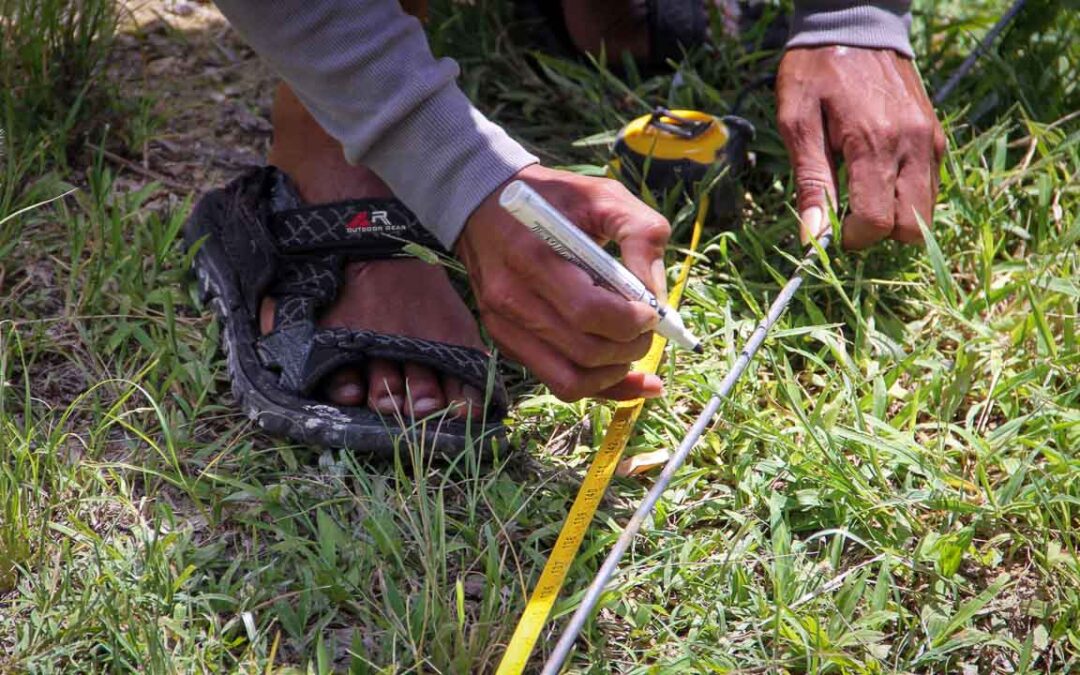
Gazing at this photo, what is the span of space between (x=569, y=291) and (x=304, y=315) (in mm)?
557

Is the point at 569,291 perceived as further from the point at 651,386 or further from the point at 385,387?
the point at 385,387

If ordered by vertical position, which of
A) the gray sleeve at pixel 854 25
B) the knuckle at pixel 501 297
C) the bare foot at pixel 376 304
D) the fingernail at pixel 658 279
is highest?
the gray sleeve at pixel 854 25

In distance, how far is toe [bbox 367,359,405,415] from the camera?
68.4 inches

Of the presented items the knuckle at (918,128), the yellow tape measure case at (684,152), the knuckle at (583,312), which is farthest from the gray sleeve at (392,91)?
the knuckle at (918,128)

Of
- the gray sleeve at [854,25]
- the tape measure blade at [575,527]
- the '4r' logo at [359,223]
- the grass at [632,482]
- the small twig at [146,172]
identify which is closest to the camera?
the tape measure blade at [575,527]

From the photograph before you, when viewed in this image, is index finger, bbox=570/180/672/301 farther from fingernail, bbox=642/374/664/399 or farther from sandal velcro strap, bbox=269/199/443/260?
sandal velcro strap, bbox=269/199/443/260

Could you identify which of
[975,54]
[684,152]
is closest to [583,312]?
[684,152]

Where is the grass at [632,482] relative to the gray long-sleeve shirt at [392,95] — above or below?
below

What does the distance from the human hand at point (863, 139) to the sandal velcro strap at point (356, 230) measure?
657 mm

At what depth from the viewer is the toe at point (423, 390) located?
173 centimetres

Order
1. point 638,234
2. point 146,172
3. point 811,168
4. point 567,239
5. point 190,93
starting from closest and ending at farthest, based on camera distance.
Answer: point 567,239 < point 638,234 < point 811,168 < point 146,172 < point 190,93

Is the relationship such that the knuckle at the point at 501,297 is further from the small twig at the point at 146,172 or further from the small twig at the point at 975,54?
the small twig at the point at 975,54

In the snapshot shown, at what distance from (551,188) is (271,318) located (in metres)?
0.57

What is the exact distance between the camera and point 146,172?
2279 millimetres
